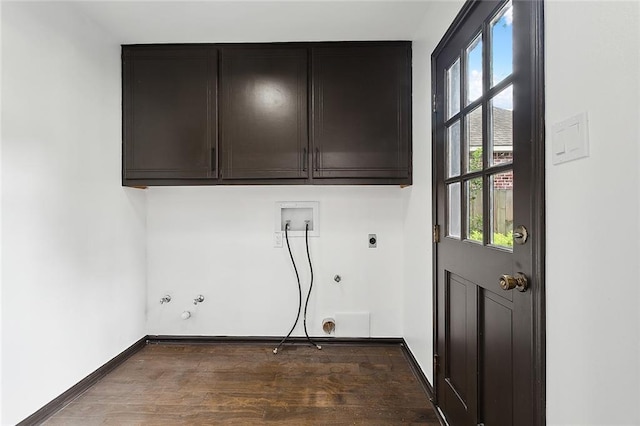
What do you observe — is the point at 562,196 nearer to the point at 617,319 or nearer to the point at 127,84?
the point at 617,319

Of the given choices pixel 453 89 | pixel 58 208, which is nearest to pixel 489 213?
pixel 453 89

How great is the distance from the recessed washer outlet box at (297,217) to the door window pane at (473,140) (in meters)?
1.35

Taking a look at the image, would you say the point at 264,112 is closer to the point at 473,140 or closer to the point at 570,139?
the point at 473,140

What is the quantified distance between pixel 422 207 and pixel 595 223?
1.26 meters

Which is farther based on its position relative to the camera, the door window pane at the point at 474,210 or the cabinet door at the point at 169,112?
the cabinet door at the point at 169,112

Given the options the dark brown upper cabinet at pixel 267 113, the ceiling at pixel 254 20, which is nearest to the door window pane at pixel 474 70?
the ceiling at pixel 254 20

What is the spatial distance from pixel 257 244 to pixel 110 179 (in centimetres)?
112

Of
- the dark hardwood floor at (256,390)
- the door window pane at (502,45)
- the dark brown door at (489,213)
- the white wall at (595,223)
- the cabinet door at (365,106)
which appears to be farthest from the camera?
the cabinet door at (365,106)

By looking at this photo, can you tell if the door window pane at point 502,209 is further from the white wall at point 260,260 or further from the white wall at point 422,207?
the white wall at point 260,260

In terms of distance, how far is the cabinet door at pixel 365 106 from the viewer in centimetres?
222

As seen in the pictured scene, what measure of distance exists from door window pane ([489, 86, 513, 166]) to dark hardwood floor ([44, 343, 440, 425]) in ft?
4.49

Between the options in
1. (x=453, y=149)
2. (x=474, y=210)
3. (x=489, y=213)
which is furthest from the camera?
(x=453, y=149)

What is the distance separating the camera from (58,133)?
5.74 ft

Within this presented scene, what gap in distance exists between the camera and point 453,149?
5.16 ft
